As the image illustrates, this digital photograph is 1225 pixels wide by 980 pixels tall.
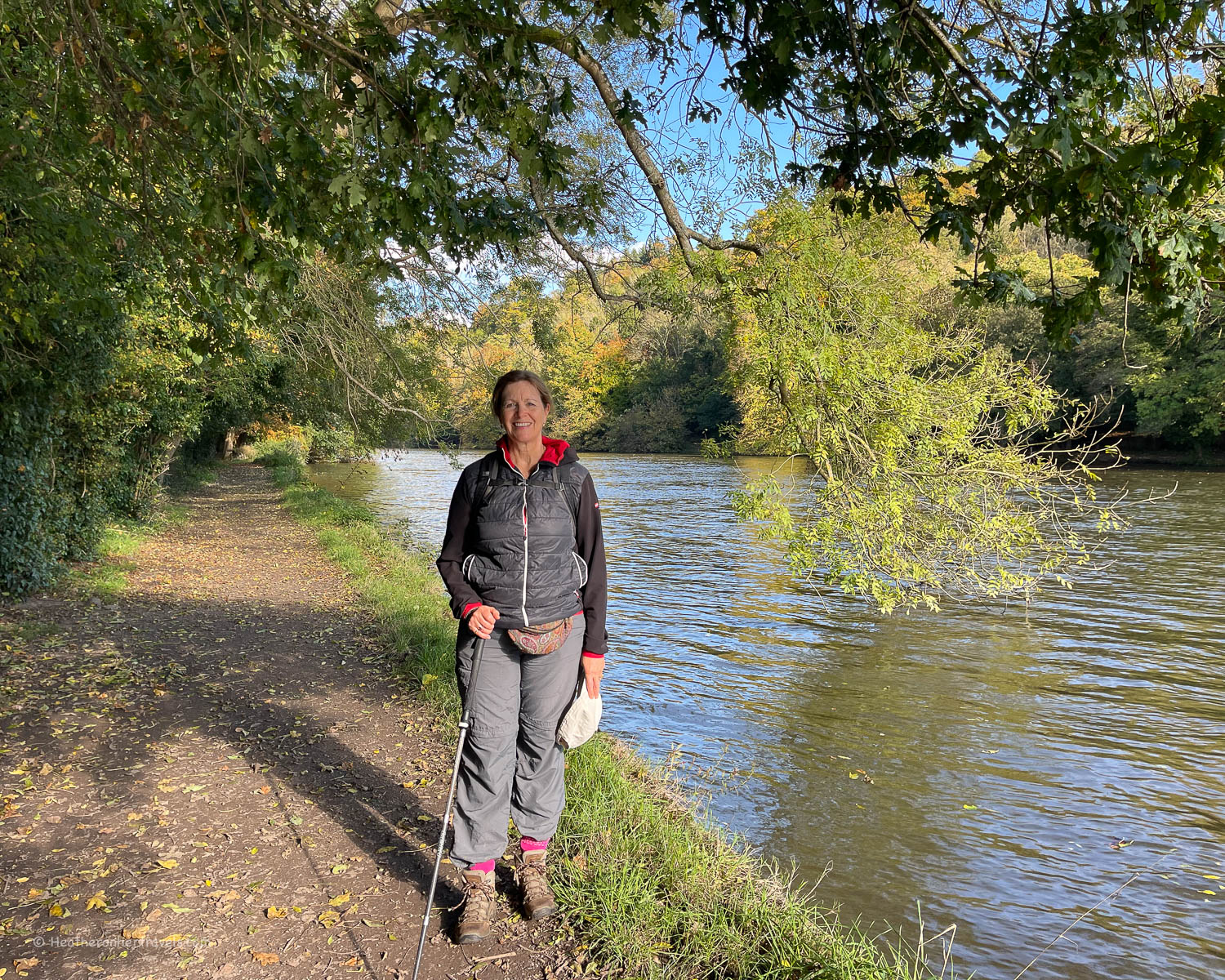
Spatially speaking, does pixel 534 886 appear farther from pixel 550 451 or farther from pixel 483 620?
pixel 550 451

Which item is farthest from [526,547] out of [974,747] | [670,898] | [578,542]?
[974,747]

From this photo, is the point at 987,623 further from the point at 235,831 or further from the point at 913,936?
the point at 235,831

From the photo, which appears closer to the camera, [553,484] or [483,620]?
[483,620]

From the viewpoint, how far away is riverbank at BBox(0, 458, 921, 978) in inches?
135

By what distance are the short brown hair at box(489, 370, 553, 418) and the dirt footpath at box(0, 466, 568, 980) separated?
2214mm

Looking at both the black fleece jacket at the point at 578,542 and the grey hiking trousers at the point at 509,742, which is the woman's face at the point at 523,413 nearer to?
the black fleece jacket at the point at 578,542

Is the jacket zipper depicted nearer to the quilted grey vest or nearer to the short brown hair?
the quilted grey vest

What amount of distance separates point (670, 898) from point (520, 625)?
1494 millimetres

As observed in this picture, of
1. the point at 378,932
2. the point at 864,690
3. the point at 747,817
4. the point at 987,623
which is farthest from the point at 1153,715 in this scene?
the point at 378,932

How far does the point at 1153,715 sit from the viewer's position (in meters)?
8.52

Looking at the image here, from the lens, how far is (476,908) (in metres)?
3.45

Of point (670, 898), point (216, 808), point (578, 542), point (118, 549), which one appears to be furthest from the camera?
A: point (118, 549)

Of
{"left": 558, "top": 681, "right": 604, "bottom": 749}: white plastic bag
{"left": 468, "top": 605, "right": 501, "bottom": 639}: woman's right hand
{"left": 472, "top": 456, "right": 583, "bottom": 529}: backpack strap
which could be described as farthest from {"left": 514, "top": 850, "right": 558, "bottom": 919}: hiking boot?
{"left": 472, "top": 456, "right": 583, "bottom": 529}: backpack strap

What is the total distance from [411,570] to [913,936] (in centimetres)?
983
